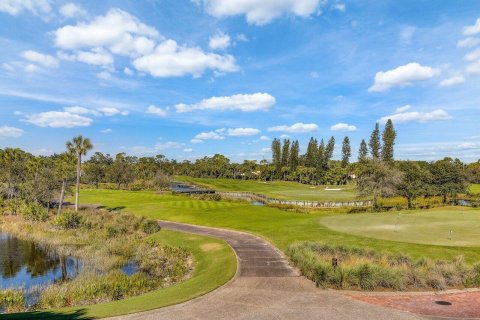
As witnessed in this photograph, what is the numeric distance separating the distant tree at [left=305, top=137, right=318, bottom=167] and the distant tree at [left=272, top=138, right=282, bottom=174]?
14832 mm

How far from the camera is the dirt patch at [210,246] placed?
27.6m

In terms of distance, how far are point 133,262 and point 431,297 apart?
72.3 feet

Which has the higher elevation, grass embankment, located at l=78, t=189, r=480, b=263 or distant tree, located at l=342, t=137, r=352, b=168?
distant tree, located at l=342, t=137, r=352, b=168

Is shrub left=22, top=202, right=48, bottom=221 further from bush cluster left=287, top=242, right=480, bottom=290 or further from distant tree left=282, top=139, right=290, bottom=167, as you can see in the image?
distant tree left=282, top=139, right=290, bottom=167

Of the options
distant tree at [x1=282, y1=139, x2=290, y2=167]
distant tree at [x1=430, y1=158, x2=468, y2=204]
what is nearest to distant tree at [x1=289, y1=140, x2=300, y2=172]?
distant tree at [x1=282, y1=139, x2=290, y2=167]

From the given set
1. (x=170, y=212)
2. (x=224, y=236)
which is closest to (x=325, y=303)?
(x=224, y=236)

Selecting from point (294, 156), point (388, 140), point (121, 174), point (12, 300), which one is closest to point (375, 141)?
point (388, 140)

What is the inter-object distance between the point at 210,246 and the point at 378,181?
1737 inches

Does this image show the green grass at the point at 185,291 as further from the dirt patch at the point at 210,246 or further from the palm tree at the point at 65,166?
the palm tree at the point at 65,166

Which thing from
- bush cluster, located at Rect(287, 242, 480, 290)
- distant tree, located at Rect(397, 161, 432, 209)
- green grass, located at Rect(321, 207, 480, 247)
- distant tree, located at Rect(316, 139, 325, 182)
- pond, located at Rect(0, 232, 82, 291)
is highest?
distant tree, located at Rect(316, 139, 325, 182)

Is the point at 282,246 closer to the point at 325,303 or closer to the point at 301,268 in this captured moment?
the point at 301,268

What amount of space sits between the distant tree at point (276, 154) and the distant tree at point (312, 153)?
14.8 metres

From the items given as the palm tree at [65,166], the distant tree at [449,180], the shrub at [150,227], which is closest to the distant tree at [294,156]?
the distant tree at [449,180]

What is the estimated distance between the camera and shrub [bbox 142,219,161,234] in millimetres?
38031
